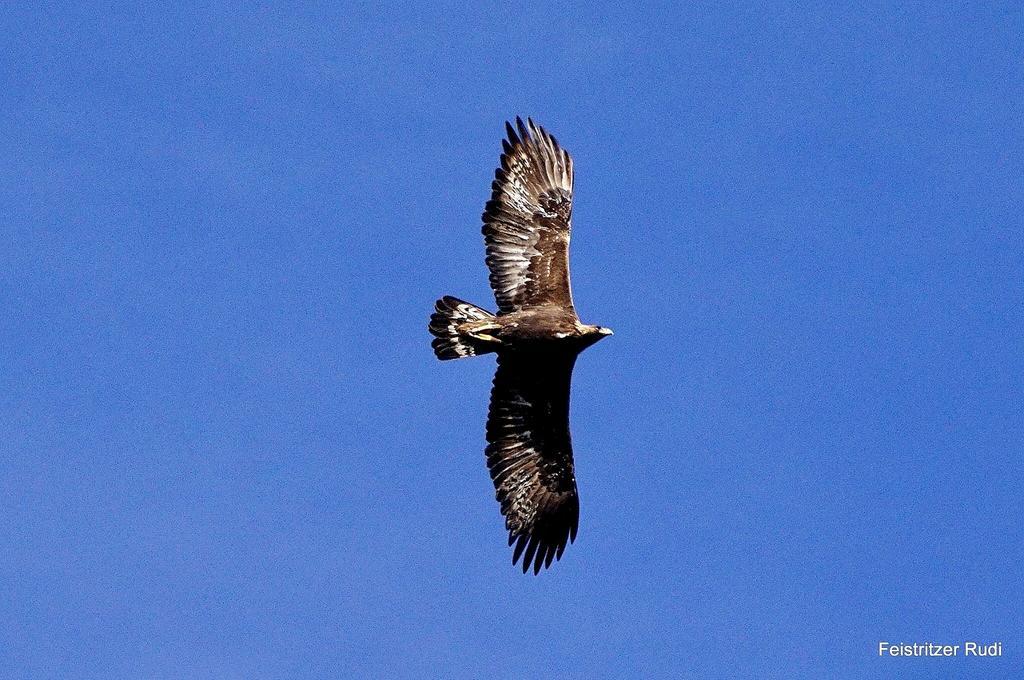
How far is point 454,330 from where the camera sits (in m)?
14.1

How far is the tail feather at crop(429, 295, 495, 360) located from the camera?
14031 millimetres

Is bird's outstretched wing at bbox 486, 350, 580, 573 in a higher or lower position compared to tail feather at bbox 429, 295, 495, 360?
lower

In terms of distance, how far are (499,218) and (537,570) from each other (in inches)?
209

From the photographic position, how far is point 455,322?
46.4 ft

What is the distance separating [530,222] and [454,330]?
248 cm

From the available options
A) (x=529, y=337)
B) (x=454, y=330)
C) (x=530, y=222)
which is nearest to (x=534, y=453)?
(x=529, y=337)

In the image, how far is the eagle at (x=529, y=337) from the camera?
1421 centimetres

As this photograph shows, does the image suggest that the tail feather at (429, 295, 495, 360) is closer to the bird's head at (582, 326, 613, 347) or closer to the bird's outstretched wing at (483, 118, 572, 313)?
the bird's outstretched wing at (483, 118, 572, 313)

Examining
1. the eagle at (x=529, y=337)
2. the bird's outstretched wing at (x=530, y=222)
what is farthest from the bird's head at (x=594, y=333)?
the bird's outstretched wing at (x=530, y=222)

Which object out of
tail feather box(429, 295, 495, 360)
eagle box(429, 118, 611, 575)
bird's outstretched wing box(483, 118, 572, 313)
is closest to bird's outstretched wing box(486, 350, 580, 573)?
eagle box(429, 118, 611, 575)

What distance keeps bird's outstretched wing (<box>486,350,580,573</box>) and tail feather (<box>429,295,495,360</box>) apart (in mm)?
490

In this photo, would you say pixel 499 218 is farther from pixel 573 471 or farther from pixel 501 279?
pixel 573 471

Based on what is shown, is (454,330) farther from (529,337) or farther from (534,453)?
(534,453)

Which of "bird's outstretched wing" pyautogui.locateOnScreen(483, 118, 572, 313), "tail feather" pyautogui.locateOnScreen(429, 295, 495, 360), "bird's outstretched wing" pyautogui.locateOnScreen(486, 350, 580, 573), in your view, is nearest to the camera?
"tail feather" pyautogui.locateOnScreen(429, 295, 495, 360)
